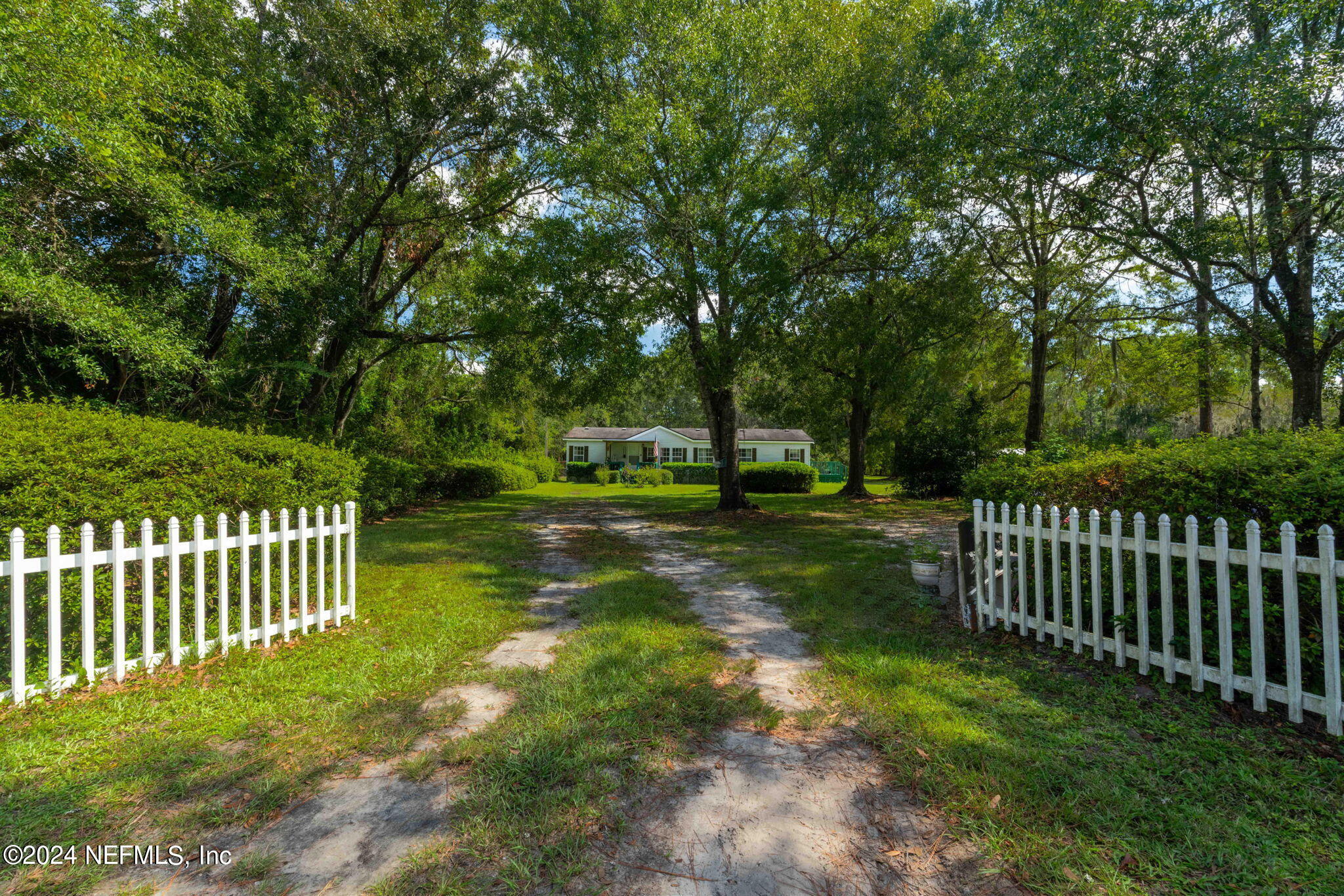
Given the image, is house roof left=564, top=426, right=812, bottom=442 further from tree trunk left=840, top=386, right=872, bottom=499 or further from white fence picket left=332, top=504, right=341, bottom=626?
white fence picket left=332, top=504, right=341, bottom=626

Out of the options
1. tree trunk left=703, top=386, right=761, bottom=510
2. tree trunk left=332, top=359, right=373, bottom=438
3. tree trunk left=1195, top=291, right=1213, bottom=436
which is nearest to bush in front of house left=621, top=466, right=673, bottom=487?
tree trunk left=703, top=386, right=761, bottom=510

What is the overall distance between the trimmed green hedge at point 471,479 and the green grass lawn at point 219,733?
50.4 feet

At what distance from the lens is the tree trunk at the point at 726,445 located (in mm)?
15375

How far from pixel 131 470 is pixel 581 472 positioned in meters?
34.3

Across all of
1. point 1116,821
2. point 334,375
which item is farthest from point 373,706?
point 334,375

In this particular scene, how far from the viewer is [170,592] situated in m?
3.78

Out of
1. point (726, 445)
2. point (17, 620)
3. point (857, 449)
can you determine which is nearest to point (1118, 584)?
point (17, 620)

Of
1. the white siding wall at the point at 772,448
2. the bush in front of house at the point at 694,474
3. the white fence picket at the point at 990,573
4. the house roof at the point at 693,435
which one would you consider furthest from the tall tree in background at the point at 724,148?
the white siding wall at the point at 772,448

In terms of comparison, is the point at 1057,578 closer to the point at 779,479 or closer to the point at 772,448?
the point at 779,479

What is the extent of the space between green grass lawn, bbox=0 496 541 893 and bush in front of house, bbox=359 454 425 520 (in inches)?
351

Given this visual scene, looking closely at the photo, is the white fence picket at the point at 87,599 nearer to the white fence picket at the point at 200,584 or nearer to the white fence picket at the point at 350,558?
the white fence picket at the point at 200,584

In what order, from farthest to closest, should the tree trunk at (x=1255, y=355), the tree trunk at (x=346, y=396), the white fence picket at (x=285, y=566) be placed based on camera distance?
the tree trunk at (x=346, y=396) < the tree trunk at (x=1255, y=355) < the white fence picket at (x=285, y=566)

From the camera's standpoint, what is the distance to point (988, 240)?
15195 mm

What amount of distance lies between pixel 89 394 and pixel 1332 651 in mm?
16375
